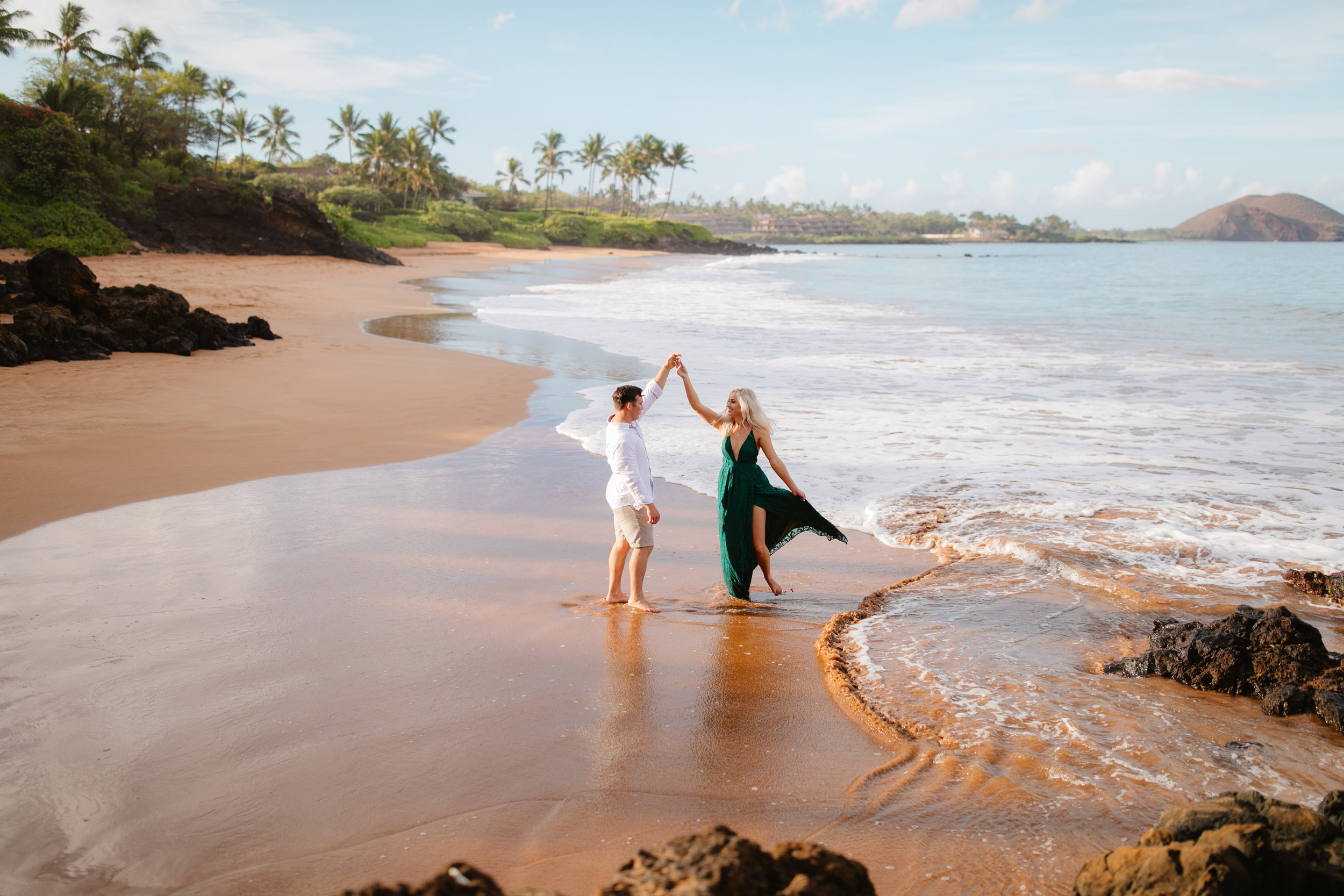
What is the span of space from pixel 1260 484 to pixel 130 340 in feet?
50.2

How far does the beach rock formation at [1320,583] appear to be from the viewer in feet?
17.8

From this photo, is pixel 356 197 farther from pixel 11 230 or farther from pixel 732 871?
pixel 732 871

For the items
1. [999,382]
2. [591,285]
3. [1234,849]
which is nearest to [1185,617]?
[1234,849]

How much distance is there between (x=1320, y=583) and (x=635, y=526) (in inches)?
181

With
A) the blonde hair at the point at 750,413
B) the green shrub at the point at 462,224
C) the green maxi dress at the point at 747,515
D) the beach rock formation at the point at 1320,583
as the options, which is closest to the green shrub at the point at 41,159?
the green shrub at the point at 462,224

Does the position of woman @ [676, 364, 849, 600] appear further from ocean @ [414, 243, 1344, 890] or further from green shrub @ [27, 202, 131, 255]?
green shrub @ [27, 202, 131, 255]

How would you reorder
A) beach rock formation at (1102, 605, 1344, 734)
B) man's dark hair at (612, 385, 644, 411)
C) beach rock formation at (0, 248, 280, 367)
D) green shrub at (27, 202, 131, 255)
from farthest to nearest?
green shrub at (27, 202, 131, 255) < beach rock formation at (0, 248, 280, 367) < man's dark hair at (612, 385, 644, 411) < beach rock formation at (1102, 605, 1344, 734)

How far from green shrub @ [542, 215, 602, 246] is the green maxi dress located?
7713 cm

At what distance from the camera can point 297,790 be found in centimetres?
324

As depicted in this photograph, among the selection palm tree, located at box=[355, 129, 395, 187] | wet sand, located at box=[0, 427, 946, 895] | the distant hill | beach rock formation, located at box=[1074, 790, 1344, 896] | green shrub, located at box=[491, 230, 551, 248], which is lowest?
wet sand, located at box=[0, 427, 946, 895]

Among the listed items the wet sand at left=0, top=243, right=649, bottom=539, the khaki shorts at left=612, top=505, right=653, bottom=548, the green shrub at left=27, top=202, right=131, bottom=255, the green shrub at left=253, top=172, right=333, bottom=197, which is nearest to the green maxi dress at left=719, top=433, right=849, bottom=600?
the khaki shorts at left=612, top=505, right=653, bottom=548

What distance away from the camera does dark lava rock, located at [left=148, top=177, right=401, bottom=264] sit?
35281mm

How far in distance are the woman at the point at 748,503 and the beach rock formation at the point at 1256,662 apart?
208 centimetres

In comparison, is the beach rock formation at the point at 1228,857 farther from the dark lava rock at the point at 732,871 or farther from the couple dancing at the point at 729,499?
the couple dancing at the point at 729,499
